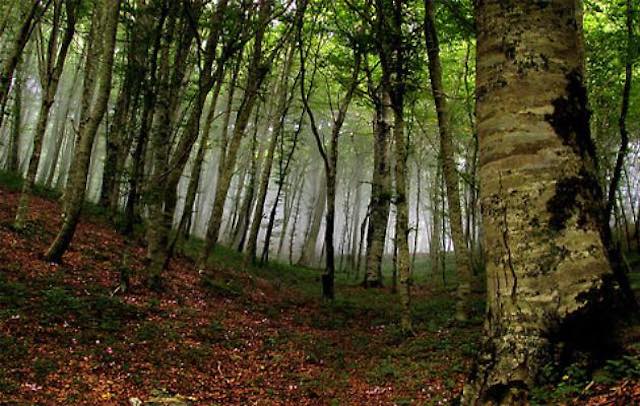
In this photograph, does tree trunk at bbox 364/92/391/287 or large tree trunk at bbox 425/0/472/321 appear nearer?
large tree trunk at bbox 425/0/472/321

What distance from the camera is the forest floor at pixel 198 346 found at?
17.7 ft

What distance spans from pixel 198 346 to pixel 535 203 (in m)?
6.42

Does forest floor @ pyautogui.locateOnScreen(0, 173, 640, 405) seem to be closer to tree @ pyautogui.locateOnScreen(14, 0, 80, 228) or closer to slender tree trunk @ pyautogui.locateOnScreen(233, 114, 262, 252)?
tree @ pyautogui.locateOnScreen(14, 0, 80, 228)

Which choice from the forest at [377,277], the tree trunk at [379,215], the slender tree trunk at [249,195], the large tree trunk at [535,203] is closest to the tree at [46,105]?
the forest at [377,277]

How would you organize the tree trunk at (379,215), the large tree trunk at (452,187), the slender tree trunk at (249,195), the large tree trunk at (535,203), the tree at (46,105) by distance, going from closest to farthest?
the large tree trunk at (535,203) < the large tree trunk at (452,187) < the tree at (46,105) < the tree trunk at (379,215) < the slender tree trunk at (249,195)

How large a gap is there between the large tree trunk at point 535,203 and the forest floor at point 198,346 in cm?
27

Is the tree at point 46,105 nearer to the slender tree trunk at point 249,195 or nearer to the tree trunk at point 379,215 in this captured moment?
the slender tree trunk at point 249,195

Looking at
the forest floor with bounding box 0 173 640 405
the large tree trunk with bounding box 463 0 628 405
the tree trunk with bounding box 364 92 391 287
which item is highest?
the tree trunk with bounding box 364 92 391 287

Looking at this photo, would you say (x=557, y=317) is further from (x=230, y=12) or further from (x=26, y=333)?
(x=230, y=12)

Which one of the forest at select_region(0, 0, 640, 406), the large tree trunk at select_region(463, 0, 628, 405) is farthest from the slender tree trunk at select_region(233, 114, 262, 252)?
the large tree trunk at select_region(463, 0, 628, 405)

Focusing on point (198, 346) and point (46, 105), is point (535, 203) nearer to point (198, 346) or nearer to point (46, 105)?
point (198, 346)

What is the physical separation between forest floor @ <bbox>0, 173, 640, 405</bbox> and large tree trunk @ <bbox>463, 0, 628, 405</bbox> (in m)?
0.27

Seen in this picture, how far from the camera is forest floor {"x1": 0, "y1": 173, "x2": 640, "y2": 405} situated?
5.39 m

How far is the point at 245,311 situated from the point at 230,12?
24.3ft
